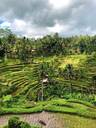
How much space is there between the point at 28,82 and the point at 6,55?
37.8 meters

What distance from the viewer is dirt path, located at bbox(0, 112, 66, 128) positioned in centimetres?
3696

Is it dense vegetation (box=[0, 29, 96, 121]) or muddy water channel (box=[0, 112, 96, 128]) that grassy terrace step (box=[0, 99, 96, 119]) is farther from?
muddy water channel (box=[0, 112, 96, 128])

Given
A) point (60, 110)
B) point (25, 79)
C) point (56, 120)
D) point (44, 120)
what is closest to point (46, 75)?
point (25, 79)

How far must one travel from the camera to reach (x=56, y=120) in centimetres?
3831

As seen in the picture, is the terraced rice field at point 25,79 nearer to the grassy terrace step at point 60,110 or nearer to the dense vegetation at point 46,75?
the dense vegetation at point 46,75

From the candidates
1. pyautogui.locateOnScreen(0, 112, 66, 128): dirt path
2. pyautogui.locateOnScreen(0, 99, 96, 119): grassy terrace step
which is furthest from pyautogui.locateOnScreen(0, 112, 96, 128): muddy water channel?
pyautogui.locateOnScreen(0, 99, 96, 119): grassy terrace step

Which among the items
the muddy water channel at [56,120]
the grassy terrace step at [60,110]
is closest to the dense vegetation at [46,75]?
the grassy terrace step at [60,110]

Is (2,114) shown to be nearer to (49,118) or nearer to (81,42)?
(49,118)

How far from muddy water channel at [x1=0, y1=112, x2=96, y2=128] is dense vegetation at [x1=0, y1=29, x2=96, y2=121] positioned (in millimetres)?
1151

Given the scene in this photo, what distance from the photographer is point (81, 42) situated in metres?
180

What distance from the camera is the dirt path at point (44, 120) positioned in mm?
36956

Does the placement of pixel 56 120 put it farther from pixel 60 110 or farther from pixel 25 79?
pixel 25 79

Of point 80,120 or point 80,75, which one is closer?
point 80,120

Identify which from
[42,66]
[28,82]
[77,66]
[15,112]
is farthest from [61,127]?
[77,66]
